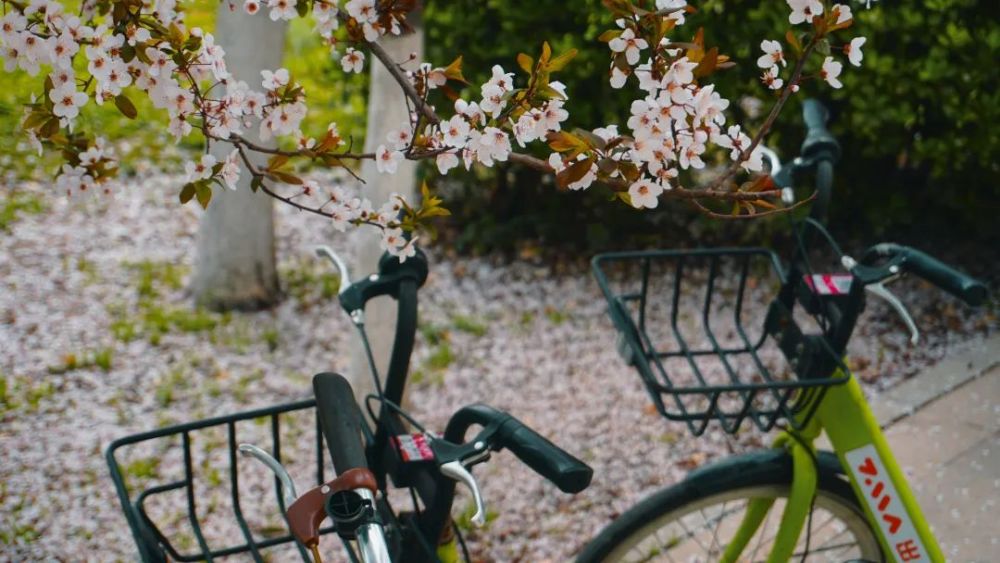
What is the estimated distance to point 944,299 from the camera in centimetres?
461

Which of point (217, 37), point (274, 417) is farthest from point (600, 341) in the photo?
point (274, 417)

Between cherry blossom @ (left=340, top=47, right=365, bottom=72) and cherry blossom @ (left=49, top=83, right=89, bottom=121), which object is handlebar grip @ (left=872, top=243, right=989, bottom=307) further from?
cherry blossom @ (left=49, top=83, right=89, bottom=121)

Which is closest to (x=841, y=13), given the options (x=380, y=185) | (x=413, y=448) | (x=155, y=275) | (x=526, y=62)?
(x=526, y=62)

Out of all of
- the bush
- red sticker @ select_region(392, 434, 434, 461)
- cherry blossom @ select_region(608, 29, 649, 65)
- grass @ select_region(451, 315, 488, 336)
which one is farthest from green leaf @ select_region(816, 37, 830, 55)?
grass @ select_region(451, 315, 488, 336)

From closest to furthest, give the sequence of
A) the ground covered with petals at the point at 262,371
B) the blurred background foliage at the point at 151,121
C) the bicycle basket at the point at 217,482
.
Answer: the bicycle basket at the point at 217,482
the ground covered with petals at the point at 262,371
the blurred background foliage at the point at 151,121

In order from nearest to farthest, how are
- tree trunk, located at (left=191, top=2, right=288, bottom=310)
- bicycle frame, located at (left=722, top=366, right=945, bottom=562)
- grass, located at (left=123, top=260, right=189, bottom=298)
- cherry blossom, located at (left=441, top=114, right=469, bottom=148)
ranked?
1. cherry blossom, located at (left=441, top=114, right=469, bottom=148)
2. bicycle frame, located at (left=722, top=366, right=945, bottom=562)
3. tree trunk, located at (left=191, top=2, right=288, bottom=310)
4. grass, located at (left=123, top=260, right=189, bottom=298)

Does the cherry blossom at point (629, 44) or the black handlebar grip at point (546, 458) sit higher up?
the cherry blossom at point (629, 44)

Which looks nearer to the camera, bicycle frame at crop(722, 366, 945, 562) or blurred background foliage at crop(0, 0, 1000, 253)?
bicycle frame at crop(722, 366, 945, 562)

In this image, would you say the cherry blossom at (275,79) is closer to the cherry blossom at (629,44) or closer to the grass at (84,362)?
the cherry blossom at (629,44)

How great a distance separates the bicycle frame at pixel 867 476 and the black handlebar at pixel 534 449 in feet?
2.54

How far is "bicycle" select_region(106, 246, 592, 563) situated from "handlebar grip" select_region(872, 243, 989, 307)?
80cm

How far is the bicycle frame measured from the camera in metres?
2.05

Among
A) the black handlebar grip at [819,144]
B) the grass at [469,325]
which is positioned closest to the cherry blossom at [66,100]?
the black handlebar grip at [819,144]

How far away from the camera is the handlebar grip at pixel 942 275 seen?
180cm
